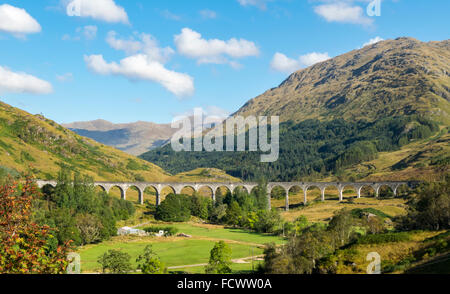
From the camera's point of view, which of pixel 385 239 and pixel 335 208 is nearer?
pixel 385 239

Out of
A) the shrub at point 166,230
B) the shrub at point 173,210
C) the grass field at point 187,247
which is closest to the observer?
the grass field at point 187,247

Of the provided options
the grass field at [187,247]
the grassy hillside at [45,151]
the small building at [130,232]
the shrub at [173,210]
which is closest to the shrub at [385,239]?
the grass field at [187,247]

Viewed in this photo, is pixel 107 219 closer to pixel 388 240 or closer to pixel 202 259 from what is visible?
pixel 202 259

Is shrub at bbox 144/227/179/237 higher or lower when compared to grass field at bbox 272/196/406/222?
lower

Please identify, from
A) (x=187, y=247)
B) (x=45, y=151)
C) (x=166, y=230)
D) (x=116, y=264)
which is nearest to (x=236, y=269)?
(x=116, y=264)

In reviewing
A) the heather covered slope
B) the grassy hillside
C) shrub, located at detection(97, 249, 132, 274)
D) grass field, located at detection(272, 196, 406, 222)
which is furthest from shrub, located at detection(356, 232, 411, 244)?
the heather covered slope

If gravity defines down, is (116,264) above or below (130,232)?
above

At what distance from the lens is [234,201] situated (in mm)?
105562

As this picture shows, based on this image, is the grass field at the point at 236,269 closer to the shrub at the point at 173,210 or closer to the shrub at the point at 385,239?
the shrub at the point at 385,239

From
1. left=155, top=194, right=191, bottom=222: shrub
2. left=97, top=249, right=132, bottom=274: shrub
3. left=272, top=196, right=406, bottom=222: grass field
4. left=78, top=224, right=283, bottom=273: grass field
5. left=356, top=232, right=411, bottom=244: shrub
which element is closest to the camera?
left=97, top=249, right=132, bottom=274: shrub

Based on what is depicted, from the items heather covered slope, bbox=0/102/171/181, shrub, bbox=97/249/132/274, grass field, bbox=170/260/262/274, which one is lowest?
grass field, bbox=170/260/262/274

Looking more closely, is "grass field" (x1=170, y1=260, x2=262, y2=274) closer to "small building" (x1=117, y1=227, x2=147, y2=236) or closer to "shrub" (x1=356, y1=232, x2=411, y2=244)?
"shrub" (x1=356, y1=232, x2=411, y2=244)

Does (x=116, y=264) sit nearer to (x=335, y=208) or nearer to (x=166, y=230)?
(x=166, y=230)

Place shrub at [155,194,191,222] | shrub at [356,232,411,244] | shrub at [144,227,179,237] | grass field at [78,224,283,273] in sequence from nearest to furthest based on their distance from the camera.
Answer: shrub at [356,232,411,244] < grass field at [78,224,283,273] < shrub at [144,227,179,237] < shrub at [155,194,191,222]
